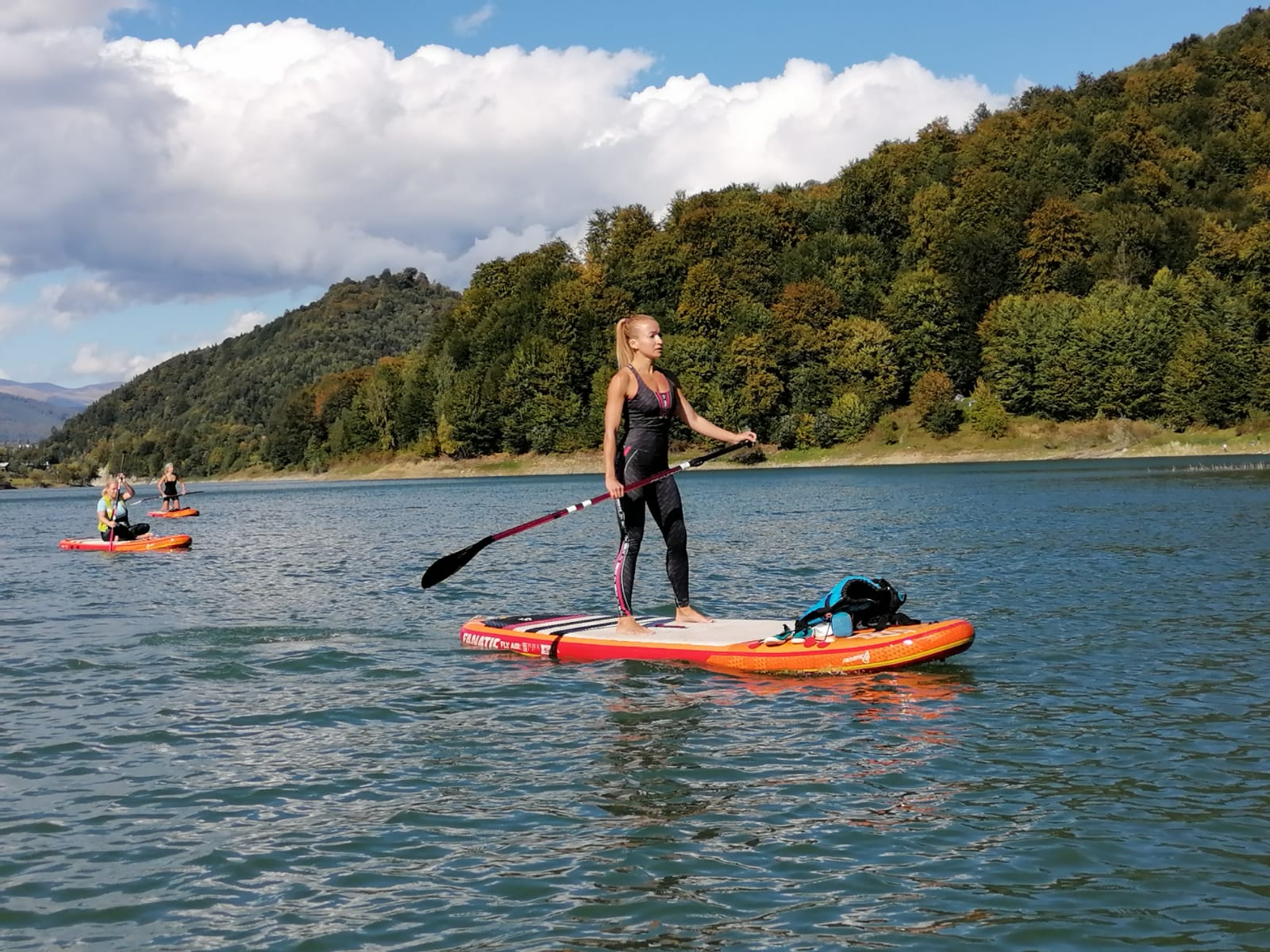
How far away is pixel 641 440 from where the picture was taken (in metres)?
14.8

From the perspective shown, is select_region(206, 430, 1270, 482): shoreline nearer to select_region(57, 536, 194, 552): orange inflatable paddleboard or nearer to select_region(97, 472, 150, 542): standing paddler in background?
select_region(57, 536, 194, 552): orange inflatable paddleboard

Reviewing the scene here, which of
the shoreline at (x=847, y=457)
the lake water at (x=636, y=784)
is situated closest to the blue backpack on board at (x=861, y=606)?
the lake water at (x=636, y=784)

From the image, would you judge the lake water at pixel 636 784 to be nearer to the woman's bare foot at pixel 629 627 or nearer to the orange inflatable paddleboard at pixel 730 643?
the orange inflatable paddleboard at pixel 730 643

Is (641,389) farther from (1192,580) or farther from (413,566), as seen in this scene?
(413,566)

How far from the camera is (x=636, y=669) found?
14.1 metres

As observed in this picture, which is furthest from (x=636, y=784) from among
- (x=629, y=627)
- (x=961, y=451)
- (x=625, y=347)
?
(x=961, y=451)

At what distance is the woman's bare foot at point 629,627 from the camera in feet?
49.2

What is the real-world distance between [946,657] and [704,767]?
4929 mm

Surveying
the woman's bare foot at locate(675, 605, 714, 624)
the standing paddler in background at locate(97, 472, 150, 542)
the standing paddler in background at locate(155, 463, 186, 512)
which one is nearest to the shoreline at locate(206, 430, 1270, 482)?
the standing paddler in background at locate(155, 463, 186, 512)

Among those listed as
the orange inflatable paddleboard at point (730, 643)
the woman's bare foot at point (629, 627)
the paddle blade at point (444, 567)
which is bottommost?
the orange inflatable paddleboard at point (730, 643)

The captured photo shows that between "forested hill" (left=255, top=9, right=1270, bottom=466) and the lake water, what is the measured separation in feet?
312

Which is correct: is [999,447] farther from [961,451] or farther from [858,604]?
[858,604]

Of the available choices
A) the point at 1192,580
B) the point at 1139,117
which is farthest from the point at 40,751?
the point at 1139,117

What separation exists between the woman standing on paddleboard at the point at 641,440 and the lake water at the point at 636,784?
5.55 ft
